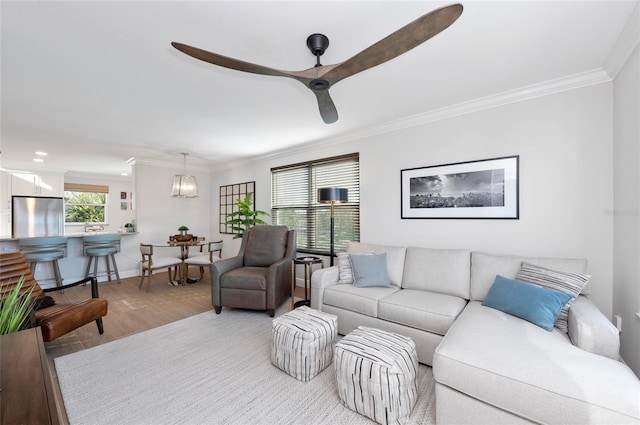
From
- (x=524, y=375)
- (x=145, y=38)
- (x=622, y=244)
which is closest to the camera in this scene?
(x=524, y=375)

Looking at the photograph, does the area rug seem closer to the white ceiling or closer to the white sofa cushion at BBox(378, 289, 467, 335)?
the white sofa cushion at BBox(378, 289, 467, 335)

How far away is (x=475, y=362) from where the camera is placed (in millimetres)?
1416

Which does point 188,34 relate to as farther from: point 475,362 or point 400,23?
point 475,362

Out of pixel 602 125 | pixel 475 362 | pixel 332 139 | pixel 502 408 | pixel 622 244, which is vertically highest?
pixel 332 139

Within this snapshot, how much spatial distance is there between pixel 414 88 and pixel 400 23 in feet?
3.18

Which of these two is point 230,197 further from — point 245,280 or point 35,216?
point 35,216

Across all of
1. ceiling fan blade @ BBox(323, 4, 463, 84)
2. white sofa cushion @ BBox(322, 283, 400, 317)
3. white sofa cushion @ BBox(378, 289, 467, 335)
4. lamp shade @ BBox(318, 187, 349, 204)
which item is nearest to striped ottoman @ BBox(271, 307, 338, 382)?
white sofa cushion @ BBox(322, 283, 400, 317)

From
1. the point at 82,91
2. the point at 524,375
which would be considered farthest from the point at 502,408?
the point at 82,91

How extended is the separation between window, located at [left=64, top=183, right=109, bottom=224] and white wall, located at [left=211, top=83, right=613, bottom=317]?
819cm

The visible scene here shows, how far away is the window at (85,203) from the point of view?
6.99 metres

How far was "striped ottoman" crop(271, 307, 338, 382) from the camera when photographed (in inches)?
78.3

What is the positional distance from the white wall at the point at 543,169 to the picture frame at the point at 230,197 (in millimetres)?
3382

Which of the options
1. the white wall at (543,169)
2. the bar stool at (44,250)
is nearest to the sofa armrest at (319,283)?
the white wall at (543,169)

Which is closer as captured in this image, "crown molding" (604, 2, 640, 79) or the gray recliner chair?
"crown molding" (604, 2, 640, 79)
